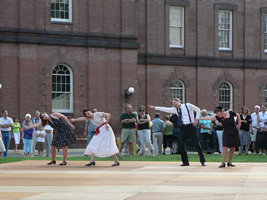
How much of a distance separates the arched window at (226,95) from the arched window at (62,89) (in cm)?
1029

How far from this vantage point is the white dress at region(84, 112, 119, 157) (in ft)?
53.1

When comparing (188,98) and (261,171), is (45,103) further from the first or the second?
(261,171)

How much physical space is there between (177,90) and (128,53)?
16.7ft

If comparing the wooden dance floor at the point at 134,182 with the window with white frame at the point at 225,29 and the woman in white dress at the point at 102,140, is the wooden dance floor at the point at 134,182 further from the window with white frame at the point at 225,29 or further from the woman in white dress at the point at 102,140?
the window with white frame at the point at 225,29

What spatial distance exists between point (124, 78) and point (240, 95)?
892 cm

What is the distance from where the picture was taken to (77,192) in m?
10.2

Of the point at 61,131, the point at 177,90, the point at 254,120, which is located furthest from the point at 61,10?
the point at 61,131

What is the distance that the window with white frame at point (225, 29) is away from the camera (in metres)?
36.7

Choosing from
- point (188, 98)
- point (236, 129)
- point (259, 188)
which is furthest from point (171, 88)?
point (259, 188)

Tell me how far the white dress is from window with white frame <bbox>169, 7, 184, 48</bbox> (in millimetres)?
19526

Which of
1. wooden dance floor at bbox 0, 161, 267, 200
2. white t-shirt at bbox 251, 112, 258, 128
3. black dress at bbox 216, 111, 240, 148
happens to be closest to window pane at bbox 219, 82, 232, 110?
white t-shirt at bbox 251, 112, 258, 128

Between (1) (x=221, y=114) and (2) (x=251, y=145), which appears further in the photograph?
(2) (x=251, y=145)

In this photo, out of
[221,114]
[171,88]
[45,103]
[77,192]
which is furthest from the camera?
[171,88]

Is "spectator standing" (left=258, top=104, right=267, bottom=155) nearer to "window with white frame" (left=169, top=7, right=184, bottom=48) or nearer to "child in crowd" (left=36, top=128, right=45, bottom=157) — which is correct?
"child in crowd" (left=36, top=128, right=45, bottom=157)
